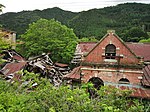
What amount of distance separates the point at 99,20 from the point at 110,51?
51927 millimetres

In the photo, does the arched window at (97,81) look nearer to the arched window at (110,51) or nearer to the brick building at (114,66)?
the brick building at (114,66)

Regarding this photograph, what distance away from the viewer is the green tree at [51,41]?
36188 mm

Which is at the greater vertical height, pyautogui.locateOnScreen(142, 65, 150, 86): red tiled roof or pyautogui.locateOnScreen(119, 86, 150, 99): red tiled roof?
pyautogui.locateOnScreen(142, 65, 150, 86): red tiled roof

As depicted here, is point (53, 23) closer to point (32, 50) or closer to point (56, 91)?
point (32, 50)

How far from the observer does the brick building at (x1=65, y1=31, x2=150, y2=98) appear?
15461 mm

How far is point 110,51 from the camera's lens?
16.3 meters

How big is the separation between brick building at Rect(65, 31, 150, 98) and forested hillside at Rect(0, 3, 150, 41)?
36831 mm

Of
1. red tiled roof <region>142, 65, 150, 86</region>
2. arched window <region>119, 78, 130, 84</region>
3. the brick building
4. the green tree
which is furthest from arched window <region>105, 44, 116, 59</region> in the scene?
the green tree

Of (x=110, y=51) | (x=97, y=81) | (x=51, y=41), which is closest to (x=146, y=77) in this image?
(x=110, y=51)

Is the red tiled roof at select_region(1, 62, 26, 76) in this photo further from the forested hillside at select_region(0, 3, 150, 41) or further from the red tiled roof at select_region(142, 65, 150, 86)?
the forested hillside at select_region(0, 3, 150, 41)

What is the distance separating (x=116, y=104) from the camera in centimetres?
739

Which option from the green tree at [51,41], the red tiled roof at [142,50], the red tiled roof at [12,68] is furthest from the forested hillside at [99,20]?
the red tiled roof at [12,68]

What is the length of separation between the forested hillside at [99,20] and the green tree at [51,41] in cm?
1818

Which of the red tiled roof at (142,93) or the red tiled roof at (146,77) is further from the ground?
the red tiled roof at (146,77)
